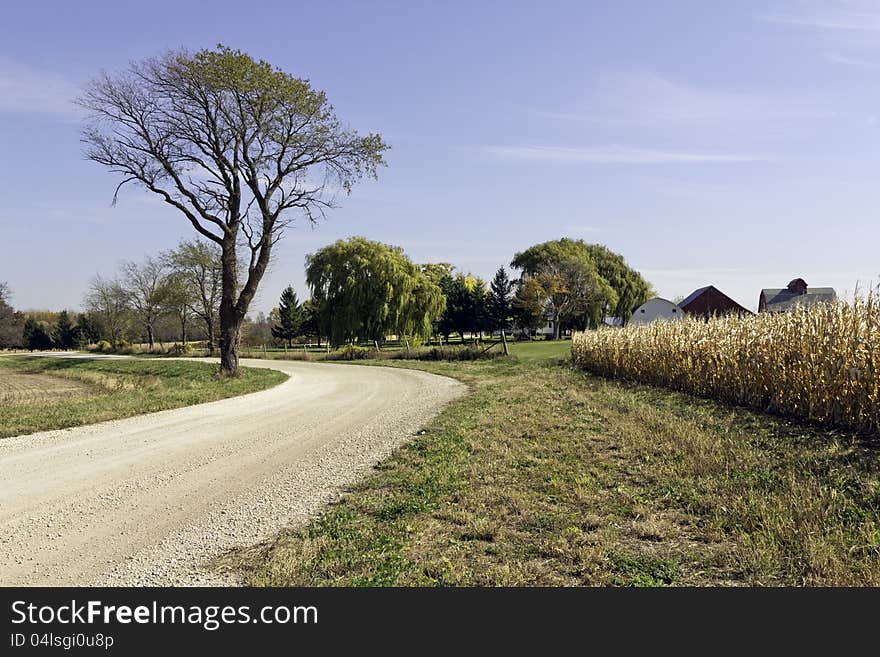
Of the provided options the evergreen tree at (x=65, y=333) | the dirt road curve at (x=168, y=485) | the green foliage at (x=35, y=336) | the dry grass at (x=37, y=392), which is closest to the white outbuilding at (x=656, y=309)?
the dry grass at (x=37, y=392)

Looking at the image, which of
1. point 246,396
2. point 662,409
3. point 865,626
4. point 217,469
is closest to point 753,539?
point 865,626

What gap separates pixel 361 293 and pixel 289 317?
1065 inches

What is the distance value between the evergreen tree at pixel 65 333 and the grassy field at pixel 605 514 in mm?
84105

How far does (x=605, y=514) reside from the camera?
5.43 meters

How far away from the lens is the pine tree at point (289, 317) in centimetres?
6912

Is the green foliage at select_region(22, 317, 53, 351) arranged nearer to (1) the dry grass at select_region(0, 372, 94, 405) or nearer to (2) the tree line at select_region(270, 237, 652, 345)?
(2) the tree line at select_region(270, 237, 652, 345)

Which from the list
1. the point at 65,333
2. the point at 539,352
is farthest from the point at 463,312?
the point at 65,333

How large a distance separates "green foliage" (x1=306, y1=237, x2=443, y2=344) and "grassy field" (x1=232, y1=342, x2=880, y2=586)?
35975 millimetres

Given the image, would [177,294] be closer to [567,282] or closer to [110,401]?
[567,282]

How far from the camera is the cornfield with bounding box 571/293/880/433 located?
8984mm

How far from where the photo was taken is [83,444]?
8.95 metres

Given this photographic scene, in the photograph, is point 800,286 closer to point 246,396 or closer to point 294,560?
point 246,396

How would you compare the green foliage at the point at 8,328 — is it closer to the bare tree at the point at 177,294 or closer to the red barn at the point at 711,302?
the bare tree at the point at 177,294

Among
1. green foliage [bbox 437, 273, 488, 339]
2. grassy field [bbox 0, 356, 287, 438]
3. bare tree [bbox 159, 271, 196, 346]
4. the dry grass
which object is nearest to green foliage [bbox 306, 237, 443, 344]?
bare tree [bbox 159, 271, 196, 346]
